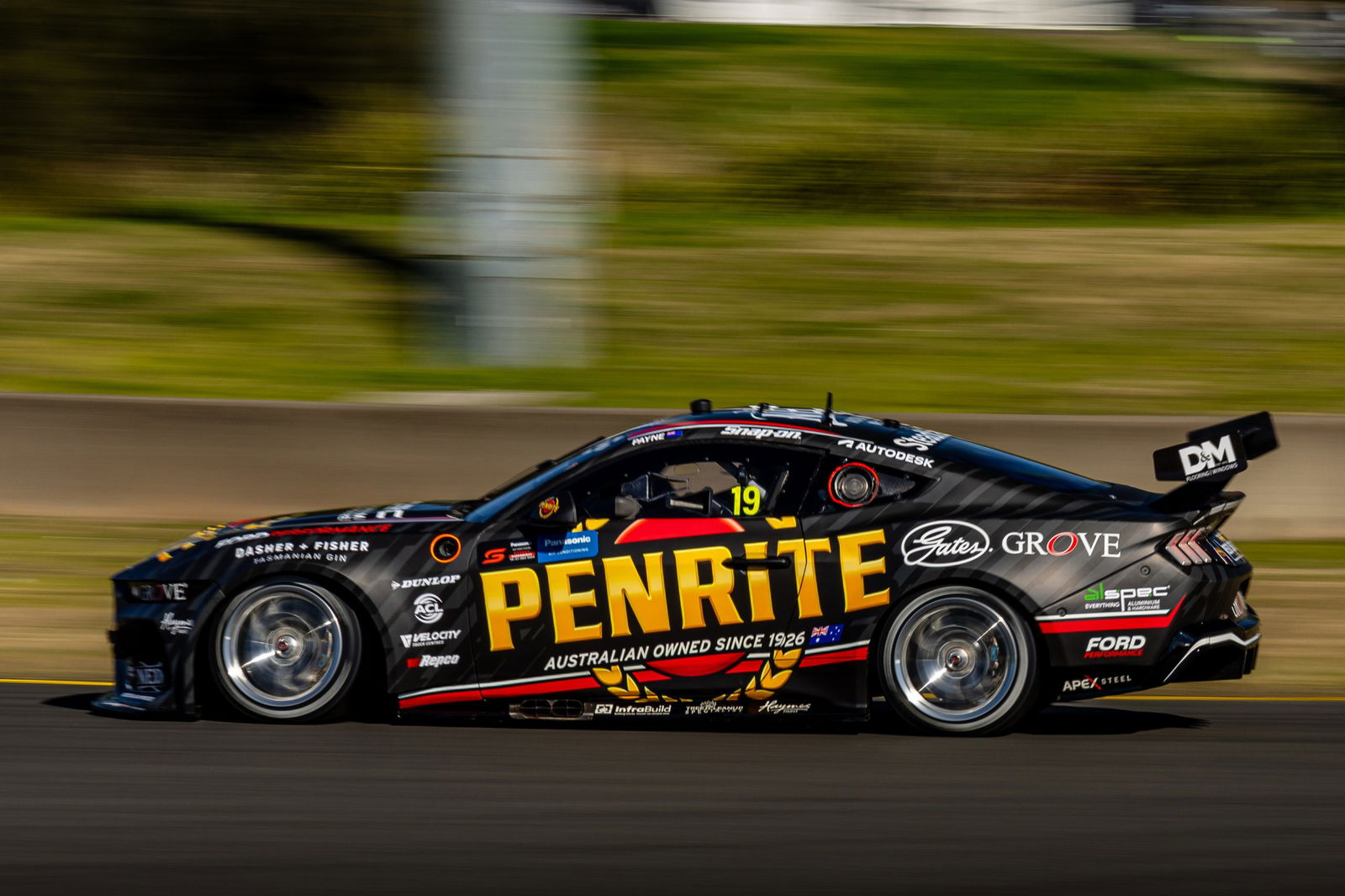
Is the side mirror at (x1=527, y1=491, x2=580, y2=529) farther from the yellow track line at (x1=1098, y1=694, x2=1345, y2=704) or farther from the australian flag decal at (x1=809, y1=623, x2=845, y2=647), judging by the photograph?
the yellow track line at (x1=1098, y1=694, x2=1345, y2=704)

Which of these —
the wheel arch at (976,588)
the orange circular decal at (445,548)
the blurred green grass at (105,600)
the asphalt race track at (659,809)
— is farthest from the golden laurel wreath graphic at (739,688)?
the blurred green grass at (105,600)

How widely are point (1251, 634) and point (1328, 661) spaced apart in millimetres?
2194

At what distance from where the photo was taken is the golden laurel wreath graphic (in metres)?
6.54

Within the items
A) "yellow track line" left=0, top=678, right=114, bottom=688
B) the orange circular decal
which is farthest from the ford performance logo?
"yellow track line" left=0, top=678, right=114, bottom=688

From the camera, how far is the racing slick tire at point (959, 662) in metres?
6.56

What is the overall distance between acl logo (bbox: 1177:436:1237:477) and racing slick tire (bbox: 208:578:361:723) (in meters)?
3.40

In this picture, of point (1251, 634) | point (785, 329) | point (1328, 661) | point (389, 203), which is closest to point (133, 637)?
point (1251, 634)

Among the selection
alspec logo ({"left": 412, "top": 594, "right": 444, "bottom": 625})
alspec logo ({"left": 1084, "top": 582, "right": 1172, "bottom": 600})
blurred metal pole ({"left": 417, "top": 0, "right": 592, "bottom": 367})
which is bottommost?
alspec logo ({"left": 1084, "top": 582, "right": 1172, "bottom": 600})

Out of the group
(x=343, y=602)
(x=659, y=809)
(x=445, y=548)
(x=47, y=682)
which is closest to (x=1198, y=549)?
(x=659, y=809)

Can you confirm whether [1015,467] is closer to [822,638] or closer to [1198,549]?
[1198,549]

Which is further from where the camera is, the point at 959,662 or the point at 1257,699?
the point at 1257,699

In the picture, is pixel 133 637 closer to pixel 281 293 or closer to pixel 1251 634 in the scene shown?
pixel 1251 634

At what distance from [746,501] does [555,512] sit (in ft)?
2.54

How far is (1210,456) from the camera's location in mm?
6707
